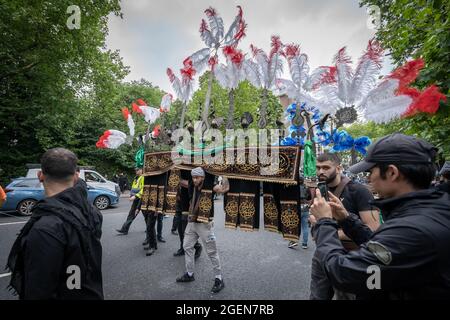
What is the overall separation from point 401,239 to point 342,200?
5.18ft

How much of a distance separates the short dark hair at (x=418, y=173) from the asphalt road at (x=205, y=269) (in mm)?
2920

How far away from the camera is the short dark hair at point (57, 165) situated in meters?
1.76

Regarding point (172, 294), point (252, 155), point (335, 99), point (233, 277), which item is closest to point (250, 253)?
point (233, 277)

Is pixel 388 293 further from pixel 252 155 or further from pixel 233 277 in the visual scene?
pixel 233 277

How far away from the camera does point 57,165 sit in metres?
1.77

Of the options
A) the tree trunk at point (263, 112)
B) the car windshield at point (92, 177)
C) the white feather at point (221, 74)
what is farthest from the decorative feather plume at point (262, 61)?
the car windshield at point (92, 177)

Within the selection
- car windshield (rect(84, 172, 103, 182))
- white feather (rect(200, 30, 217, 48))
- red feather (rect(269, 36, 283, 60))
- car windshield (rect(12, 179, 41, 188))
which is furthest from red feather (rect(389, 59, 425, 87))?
car windshield (rect(84, 172, 103, 182))

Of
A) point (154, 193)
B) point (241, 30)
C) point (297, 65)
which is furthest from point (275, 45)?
point (154, 193)

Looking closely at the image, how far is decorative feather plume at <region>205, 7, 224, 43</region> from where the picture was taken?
3561mm

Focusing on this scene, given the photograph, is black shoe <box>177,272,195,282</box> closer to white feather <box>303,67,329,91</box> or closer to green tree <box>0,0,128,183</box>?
white feather <box>303,67,329,91</box>

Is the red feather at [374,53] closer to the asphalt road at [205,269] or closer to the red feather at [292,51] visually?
the red feather at [292,51]

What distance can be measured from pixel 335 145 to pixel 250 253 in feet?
11.4

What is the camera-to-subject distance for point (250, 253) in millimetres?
5527

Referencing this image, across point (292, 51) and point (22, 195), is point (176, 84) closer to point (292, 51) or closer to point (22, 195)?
point (292, 51)
